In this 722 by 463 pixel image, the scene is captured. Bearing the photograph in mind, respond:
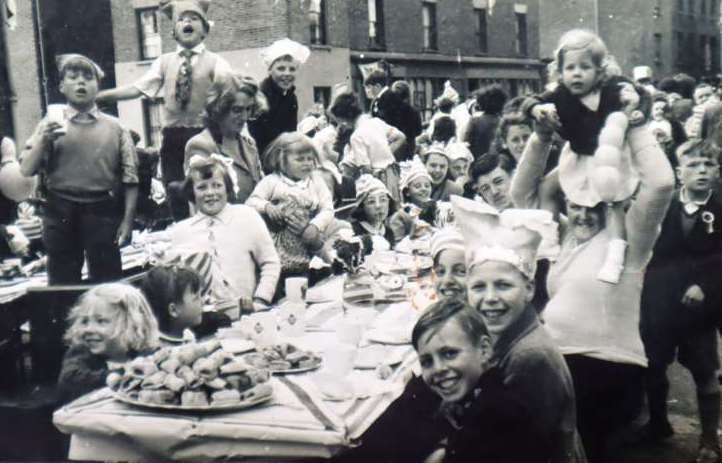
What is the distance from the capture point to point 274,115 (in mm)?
4898

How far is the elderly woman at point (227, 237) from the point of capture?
3516 millimetres

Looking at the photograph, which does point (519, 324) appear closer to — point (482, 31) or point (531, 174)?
point (531, 174)

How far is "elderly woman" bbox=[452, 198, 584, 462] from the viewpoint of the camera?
6.67 feet

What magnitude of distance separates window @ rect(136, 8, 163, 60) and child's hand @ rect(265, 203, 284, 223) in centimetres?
808

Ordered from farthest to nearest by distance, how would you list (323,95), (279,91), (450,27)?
1. (450,27)
2. (323,95)
3. (279,91)

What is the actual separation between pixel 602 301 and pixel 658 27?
179 inches

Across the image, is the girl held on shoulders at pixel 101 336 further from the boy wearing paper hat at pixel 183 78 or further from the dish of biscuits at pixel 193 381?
the boy wearing paper hat at pixel 183 78

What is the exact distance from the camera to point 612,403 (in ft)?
8.84

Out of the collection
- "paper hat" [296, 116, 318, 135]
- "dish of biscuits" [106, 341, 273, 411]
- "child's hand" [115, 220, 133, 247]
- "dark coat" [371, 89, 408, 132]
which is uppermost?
"dark coat" [371, 89, 408, 132]

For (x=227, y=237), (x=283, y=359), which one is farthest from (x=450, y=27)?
(x=283, y=359)

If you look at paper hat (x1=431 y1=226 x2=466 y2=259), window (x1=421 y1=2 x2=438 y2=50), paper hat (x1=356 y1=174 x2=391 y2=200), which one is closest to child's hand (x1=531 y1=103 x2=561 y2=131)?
paper hat (x1=431 y1=226 x2=466 y2=259)

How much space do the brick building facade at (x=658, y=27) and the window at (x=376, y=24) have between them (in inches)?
336

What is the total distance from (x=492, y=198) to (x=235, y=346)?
1862 millimetres

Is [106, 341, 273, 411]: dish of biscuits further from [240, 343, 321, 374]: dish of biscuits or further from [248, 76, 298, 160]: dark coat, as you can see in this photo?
[248, 76, 298, 160]: dark coat
